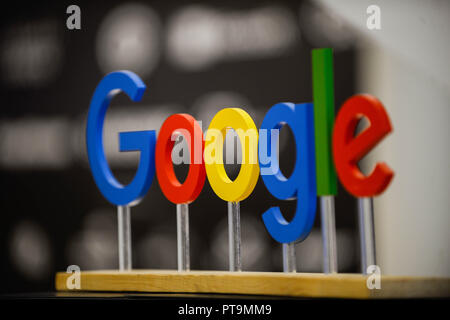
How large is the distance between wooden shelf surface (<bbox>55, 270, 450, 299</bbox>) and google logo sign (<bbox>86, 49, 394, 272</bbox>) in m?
0.21

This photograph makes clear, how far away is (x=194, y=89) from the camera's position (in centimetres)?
484

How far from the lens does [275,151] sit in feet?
10.0

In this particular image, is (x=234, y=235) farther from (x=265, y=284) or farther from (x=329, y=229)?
(x=329, y=229)

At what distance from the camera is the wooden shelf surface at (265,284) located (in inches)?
102

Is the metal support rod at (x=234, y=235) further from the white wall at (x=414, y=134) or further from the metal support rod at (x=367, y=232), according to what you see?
the white wall at (x=414, y=134)

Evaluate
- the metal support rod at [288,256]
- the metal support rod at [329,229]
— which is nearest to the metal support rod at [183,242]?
the metal support rod at [288,256]

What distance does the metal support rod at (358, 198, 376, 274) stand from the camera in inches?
107

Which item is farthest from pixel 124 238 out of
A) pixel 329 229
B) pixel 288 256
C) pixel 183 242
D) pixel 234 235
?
pixel 329 229

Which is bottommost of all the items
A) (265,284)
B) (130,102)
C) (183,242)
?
(265,284)

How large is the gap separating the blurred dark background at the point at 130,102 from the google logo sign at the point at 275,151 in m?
1.38

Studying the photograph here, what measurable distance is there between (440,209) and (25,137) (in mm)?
2650

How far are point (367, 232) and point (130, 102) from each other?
261cm


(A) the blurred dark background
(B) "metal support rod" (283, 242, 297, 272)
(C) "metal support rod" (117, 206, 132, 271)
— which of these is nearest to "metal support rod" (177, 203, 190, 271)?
(C) "metal support rod" (117, 206, 132, 271)
